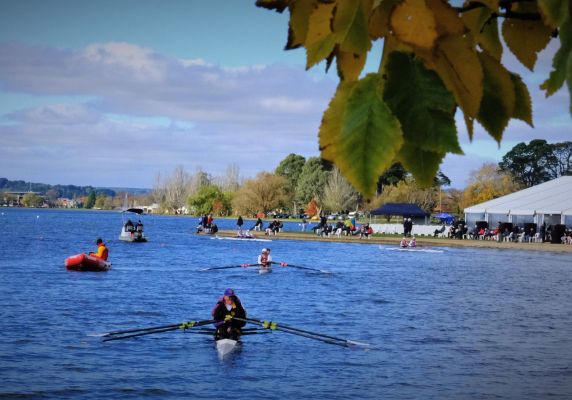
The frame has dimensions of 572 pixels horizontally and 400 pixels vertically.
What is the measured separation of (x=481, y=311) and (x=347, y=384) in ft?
55.5

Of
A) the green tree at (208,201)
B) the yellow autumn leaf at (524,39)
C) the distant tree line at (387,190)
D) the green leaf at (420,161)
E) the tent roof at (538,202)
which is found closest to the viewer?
the green leaf at (420,161)

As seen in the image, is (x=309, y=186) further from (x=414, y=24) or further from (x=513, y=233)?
(x=414, y=24)

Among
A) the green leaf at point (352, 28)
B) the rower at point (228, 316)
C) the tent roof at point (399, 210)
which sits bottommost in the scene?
the rower at point (228, 316)

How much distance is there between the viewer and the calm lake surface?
2036cm

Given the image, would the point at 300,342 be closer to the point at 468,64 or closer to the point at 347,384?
the point at 347,384

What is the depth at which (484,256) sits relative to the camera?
65.6 m

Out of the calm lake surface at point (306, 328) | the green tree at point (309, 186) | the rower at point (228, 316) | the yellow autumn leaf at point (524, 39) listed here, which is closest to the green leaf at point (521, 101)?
the yellow autumn leaf at point (524, 39)

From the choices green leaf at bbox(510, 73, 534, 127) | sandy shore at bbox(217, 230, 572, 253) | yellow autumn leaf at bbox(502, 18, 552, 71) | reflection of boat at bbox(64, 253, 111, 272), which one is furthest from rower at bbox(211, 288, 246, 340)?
sandy shore at bbox(217, 230, 572, 253)

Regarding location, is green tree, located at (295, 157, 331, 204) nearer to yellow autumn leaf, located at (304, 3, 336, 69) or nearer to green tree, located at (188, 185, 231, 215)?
green tree, located at (188, 185, 231, 215)

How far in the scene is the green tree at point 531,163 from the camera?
390 ft

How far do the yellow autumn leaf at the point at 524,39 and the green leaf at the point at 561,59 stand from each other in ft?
1.10

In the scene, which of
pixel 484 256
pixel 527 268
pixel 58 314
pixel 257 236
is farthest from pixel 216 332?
pixel 257 236

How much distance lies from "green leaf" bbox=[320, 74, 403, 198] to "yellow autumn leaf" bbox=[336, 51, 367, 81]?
57 millimetres

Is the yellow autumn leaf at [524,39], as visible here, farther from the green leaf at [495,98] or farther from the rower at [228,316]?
the rower at [228,316]
